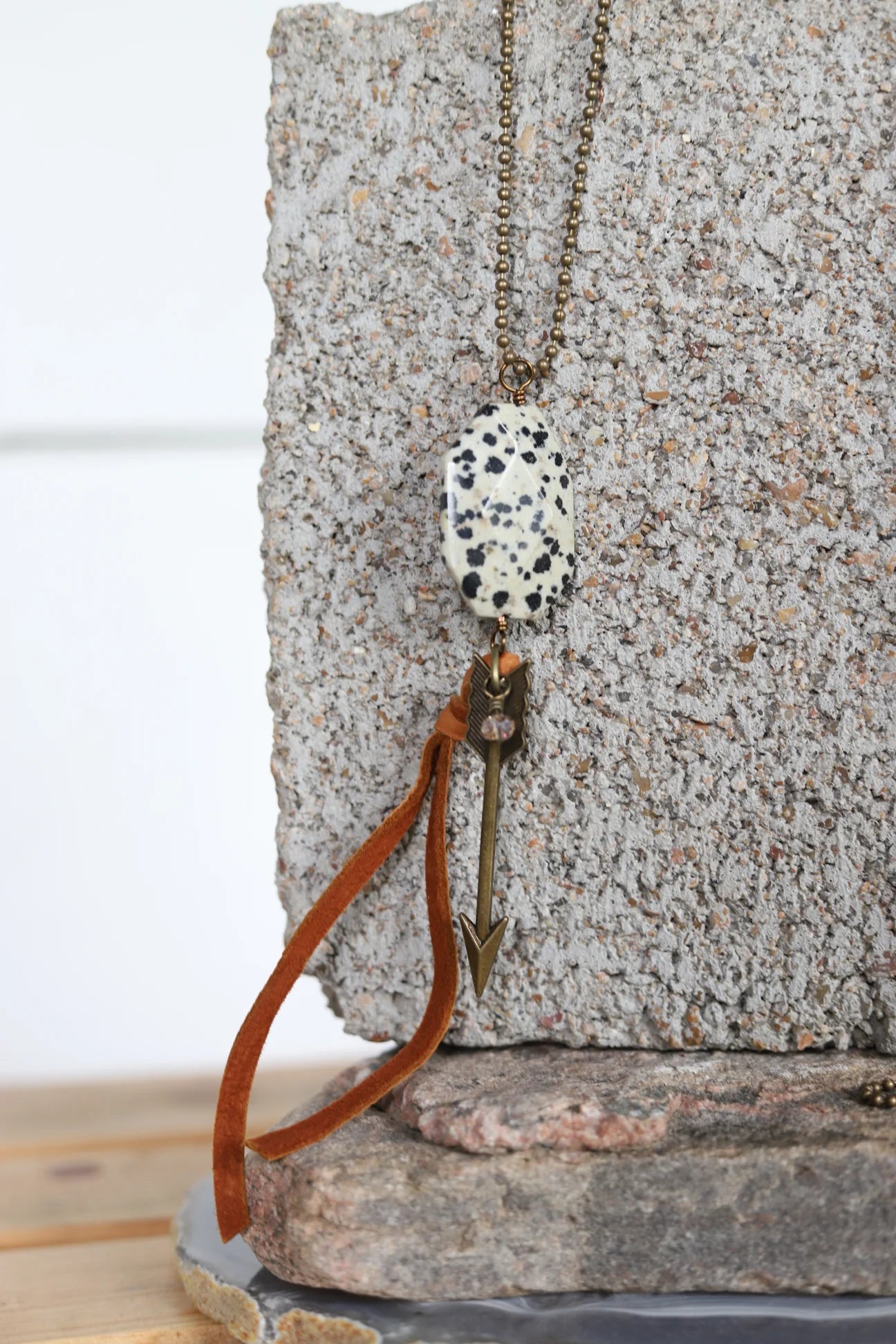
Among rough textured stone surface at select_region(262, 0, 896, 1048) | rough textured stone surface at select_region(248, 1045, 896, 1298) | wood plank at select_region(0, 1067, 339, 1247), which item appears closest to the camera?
rough textured stone surface at select_region(248, 1045, 896, 1298)

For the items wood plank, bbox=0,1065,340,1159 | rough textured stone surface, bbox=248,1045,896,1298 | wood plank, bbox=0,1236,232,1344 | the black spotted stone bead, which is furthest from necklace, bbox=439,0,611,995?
wood plank, bbox=0,1065,340,1159

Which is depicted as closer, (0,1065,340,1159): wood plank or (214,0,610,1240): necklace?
(214,0,610,1240): necklace

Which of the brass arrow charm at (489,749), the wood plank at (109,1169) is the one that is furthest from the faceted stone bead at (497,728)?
the wood plank at (109,1169)

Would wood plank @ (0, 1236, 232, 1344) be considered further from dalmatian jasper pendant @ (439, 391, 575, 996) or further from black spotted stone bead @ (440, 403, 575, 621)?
black spotted stone bead @ (440, 403, 575, 621)

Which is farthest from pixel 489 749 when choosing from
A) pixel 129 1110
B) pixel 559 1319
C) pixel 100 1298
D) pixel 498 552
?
pixel 129 1110

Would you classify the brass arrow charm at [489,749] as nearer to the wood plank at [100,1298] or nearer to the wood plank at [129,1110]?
the wood plank at [100,1298]

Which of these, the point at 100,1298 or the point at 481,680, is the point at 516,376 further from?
the point at 100,1298

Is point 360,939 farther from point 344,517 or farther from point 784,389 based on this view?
point 784,389
